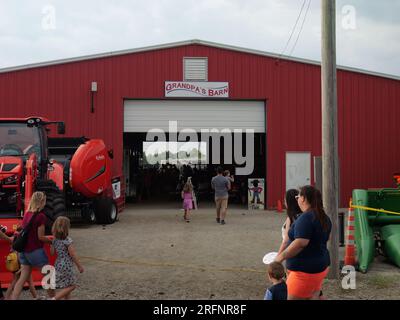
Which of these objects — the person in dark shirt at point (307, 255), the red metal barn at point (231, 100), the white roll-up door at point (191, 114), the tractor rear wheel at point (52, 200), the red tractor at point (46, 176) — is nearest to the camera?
the person in dark shirt at point (307, 255)

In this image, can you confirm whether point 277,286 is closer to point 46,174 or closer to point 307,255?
point 307,255

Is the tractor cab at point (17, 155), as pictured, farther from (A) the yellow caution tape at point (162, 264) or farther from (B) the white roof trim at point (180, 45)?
(B) the white roof trim at point (180, 45)

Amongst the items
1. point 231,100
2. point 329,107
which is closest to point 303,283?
point 329,107

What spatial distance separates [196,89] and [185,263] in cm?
1135

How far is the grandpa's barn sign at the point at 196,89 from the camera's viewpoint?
18234 mm

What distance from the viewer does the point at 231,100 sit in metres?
18.6

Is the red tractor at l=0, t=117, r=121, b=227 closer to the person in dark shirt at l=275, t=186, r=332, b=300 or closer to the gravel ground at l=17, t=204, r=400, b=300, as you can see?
the gravel ground at l=17, t=204, r=400, b=300

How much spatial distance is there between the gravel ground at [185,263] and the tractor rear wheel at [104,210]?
346 mm

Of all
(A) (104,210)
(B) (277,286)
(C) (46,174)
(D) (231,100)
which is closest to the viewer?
(B) (277,286)

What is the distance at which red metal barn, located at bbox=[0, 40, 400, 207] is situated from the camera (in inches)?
708

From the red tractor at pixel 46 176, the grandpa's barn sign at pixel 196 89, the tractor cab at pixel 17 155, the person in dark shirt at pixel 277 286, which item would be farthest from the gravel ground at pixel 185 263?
the grandpa's barn sign at pixel 196 89

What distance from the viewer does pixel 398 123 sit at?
1895cm

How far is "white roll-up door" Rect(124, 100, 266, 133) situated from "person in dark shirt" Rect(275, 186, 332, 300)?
47.7 feet
